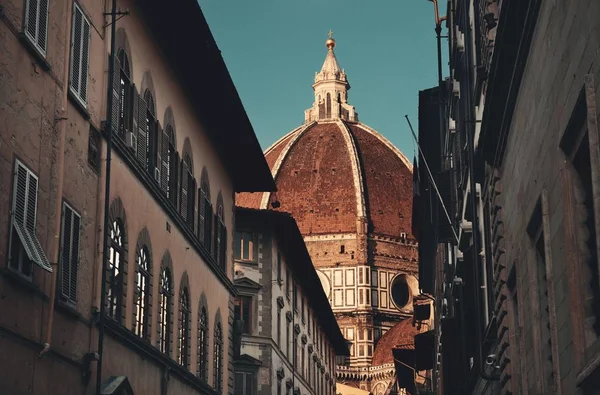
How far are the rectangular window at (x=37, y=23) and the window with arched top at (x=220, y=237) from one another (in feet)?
47.7

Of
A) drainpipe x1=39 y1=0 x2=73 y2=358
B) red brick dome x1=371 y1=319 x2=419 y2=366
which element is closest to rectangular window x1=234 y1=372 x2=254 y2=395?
drainpipe x1=39 y1=0 x2=73 y2=358

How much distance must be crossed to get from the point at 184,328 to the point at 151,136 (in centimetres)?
474

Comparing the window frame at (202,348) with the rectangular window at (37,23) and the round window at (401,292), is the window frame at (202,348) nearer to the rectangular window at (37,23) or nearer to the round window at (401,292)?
the rectangular window at (37,23)

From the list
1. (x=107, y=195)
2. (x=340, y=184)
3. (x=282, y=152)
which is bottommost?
(x=107, y=195)

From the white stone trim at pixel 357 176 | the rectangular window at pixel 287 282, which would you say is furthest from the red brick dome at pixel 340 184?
the rectangular window at pixel 287 282

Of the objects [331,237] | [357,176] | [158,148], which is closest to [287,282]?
[158,148]

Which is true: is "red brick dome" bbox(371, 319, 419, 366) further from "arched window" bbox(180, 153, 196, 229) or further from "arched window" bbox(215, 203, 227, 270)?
"arched window" bbox(180, 153, 196, 229)

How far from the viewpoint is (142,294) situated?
22969 mm

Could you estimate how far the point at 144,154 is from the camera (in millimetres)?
23281

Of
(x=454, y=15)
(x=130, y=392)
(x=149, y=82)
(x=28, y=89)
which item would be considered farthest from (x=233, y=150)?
A: (x=28, y=89)

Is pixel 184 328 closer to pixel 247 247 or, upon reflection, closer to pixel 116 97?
pixel 116 97

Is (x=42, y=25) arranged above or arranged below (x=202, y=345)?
above

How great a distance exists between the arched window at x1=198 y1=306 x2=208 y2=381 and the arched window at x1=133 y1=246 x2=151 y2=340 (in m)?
5.21

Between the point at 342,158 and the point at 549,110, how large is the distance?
132m
